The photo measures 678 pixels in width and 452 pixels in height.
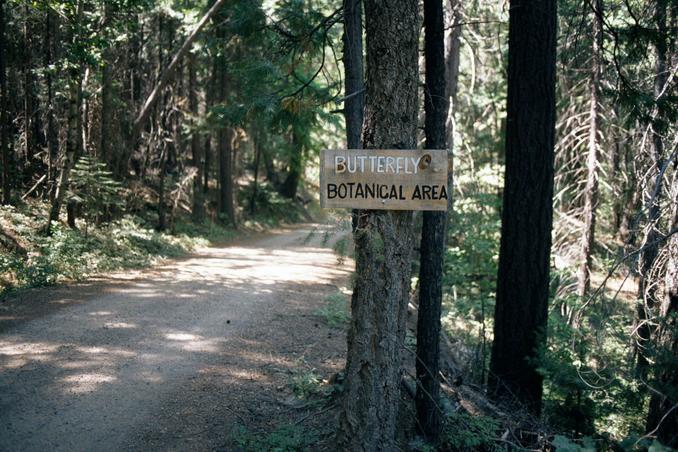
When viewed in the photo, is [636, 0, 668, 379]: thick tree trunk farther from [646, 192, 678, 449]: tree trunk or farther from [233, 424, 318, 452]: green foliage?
[233, 424, 318, 452]: green foliage

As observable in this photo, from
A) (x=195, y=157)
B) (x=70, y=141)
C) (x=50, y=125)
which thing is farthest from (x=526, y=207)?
(x=195, y=157)

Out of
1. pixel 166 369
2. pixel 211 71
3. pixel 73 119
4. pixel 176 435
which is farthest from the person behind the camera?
pixel 211 71

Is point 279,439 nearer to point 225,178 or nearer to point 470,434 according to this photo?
point 470,434

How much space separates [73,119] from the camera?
13188mm

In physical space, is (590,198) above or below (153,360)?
above

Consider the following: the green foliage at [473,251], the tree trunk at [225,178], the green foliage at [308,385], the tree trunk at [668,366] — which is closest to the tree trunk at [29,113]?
the tree trunk at [225,178]

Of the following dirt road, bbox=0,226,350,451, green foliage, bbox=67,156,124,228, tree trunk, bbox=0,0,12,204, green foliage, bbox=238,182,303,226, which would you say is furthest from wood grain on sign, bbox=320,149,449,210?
green foliage, bbox=238,182,303,226

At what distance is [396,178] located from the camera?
3.87 metres

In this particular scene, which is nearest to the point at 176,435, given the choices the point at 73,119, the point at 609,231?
the point at 73,119

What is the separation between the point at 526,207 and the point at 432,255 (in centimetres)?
191

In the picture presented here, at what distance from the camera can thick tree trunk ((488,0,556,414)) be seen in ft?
20.0

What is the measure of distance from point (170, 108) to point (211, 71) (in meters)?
4.45

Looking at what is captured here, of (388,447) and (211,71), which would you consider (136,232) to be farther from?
(388,447)

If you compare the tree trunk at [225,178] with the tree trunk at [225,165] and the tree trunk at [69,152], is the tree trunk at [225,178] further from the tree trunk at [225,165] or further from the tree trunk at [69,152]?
the tree trunk at [69,152]
